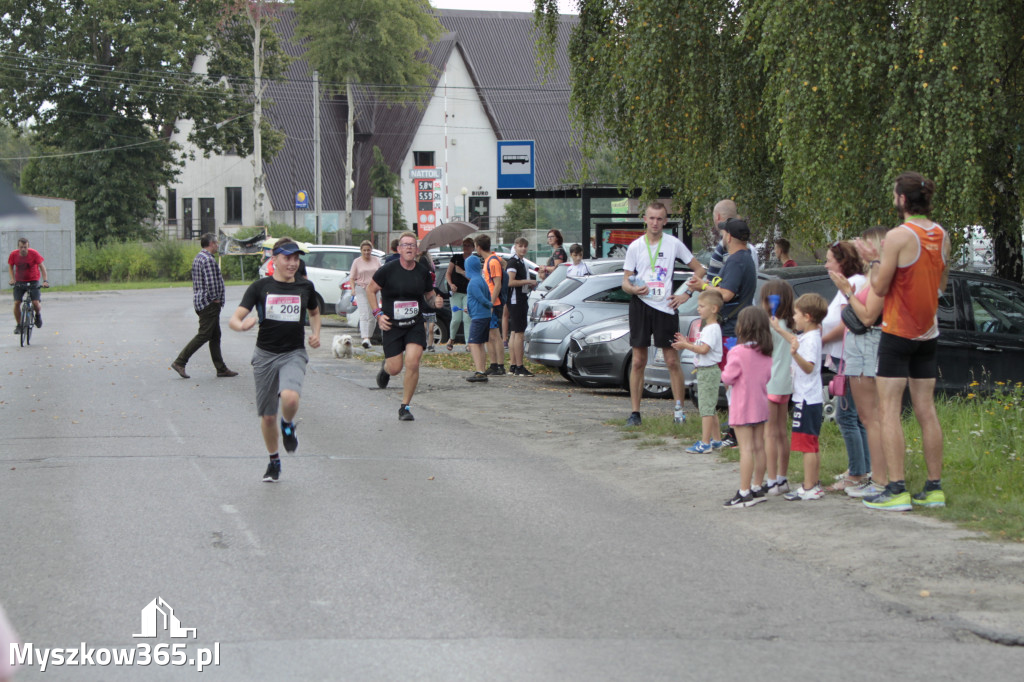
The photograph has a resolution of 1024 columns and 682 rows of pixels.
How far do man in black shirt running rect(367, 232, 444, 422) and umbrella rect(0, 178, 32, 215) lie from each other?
9.72m

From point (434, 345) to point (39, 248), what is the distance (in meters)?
30.2

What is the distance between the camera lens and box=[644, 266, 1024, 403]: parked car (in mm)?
11328

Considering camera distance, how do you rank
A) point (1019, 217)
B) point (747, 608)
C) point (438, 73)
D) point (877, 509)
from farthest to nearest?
point (438, 73), point (1019, 217), point (877, 509), point (747, 608)

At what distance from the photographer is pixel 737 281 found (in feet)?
31.5

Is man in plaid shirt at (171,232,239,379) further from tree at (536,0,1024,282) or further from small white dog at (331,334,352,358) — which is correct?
tree at (536,0,1024,282)

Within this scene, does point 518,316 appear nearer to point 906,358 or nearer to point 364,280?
point 364,280

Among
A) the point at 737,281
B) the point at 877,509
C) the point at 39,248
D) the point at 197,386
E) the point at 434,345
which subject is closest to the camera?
the point at 877,509

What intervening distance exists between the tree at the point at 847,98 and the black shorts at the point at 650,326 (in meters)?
2.33

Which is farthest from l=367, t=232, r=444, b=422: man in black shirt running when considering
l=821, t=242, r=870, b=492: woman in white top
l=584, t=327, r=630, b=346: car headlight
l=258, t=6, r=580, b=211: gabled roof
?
l=258, t=6, r=580, b=211: gabled roof

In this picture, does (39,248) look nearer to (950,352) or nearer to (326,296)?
(326,296)

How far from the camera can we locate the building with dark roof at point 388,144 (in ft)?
214

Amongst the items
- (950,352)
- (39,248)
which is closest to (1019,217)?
(950,352)

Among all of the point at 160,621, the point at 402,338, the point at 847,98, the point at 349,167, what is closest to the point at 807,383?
the point at 160,621

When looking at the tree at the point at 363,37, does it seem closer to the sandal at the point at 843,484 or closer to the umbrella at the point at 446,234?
the umbrella at the point at 446,234
